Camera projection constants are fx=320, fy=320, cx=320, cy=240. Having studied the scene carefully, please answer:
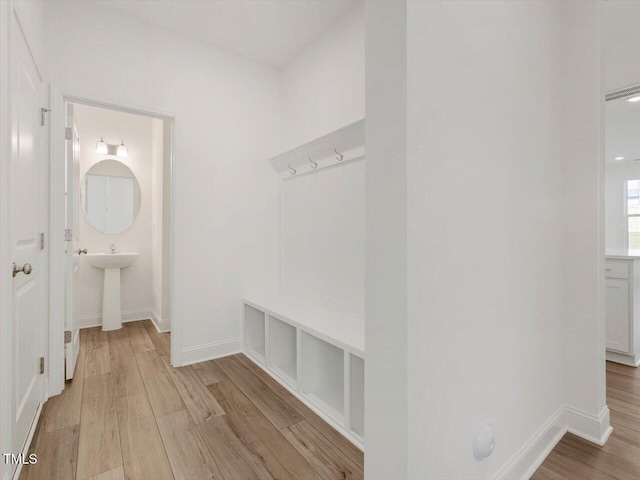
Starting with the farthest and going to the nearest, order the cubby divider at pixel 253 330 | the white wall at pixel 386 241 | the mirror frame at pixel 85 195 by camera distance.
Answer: the mirror frame at pixel 85 195, the cubby divider at pixel 253 330, the white wall at pixel 386 241

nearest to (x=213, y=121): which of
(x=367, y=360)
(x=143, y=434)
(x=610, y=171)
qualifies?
(x=143, y=434)

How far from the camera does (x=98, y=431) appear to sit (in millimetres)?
1742

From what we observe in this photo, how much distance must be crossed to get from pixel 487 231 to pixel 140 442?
1.93 m

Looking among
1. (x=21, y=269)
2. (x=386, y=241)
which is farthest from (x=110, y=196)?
(x=386, y=241)

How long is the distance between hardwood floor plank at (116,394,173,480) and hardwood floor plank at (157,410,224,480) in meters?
0.03

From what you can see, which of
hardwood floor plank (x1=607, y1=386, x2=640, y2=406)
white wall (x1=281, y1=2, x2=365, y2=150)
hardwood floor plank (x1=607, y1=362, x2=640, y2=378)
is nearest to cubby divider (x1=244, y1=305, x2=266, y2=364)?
white wall (x1=281, y1=2, x2=365, y2=150)

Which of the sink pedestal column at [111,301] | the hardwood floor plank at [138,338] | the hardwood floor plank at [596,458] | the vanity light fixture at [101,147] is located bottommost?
the hardwood floor plank at [138,338]

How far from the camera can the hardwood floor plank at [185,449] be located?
4.72 feet

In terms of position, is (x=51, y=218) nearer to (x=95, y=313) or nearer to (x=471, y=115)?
(x=95, y=313)

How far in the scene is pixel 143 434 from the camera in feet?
5.64

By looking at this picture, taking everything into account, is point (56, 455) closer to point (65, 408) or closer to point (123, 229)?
point (65, 408)

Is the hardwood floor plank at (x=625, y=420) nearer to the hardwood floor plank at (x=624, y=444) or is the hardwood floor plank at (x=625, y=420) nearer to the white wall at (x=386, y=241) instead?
the hardwood floor plank at (x=624, y=444)

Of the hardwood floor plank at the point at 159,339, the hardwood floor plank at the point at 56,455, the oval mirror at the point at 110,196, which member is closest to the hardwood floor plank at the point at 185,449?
the hardwood floor plank at the point at 56,455

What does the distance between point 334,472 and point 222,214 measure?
2152mm
